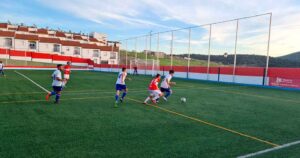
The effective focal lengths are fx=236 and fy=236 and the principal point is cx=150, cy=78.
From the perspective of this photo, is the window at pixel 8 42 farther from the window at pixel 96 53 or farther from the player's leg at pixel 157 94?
the player's leg at pixel 157 94

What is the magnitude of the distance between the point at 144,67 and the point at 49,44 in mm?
42776

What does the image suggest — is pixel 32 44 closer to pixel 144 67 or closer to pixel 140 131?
pixel 144 67

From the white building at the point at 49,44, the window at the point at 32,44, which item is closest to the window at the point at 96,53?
the white building at the point at 49,44

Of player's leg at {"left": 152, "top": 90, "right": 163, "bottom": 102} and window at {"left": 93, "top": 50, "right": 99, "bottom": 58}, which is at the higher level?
window at {"left": 93, "top": 50, "right": 99, "bottom": 58}

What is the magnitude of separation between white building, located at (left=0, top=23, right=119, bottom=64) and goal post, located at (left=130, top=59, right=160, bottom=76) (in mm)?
14858

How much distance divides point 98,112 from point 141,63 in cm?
3590

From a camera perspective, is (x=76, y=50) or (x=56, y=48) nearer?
(x=56, y=48)

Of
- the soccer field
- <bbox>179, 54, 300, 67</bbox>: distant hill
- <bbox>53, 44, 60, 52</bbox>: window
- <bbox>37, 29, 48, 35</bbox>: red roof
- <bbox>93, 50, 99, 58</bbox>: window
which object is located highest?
<bbox>37, 29, 48, 35</bbox>: red roof

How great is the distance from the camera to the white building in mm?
67875

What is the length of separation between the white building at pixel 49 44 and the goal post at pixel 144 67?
14.9 meters

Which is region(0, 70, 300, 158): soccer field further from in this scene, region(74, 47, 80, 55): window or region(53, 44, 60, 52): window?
region(74, 47, 80, 55): window

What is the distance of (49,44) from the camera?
7281 cm

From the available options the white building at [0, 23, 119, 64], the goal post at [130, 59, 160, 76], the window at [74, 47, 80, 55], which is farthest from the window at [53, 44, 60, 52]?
the goal post at [130, 59, 160, 76]

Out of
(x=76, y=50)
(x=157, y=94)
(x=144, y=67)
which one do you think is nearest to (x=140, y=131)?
(x=157, y=94)
